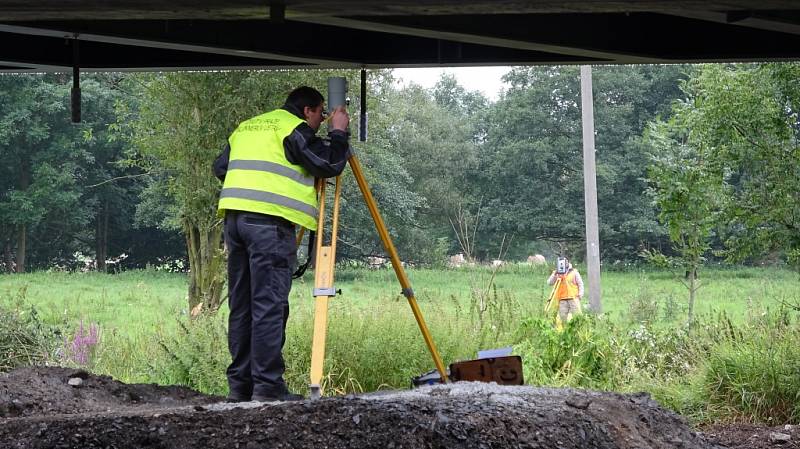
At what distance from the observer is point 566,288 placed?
15.6m

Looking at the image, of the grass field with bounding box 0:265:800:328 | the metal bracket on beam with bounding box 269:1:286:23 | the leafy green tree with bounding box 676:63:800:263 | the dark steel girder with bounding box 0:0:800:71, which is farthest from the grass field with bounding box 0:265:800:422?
the grass field with bounding box 0:265:800:328

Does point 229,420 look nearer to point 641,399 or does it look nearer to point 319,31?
point 641,399

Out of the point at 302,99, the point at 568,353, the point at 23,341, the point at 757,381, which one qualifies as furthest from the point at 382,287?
the point at 302,99

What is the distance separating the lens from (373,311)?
30.4 ft

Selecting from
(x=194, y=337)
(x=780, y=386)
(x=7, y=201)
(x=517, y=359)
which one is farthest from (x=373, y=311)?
(x=7, y=201)

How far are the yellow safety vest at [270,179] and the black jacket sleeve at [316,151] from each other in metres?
0.05

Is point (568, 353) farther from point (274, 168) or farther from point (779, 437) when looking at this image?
point (274, 168)

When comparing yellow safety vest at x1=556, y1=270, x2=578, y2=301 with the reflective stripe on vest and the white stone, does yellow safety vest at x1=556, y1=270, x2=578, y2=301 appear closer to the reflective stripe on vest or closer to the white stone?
the white stone

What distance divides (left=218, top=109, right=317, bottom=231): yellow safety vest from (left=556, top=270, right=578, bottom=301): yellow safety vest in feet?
32.0

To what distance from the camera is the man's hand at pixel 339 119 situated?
604cm

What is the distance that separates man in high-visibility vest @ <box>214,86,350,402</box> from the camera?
5988 mm

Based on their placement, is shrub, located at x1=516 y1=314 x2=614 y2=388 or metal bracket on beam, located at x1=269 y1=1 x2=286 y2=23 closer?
metal bracket on beam, located at x1=269 y1=1 x2=286 y2=23

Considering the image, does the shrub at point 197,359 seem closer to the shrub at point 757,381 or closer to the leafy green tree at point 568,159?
the shrub at point 757,381

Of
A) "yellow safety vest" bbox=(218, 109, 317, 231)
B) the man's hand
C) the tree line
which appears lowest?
"yellow safety vest" bbox=(218, 109, 317, 231)
